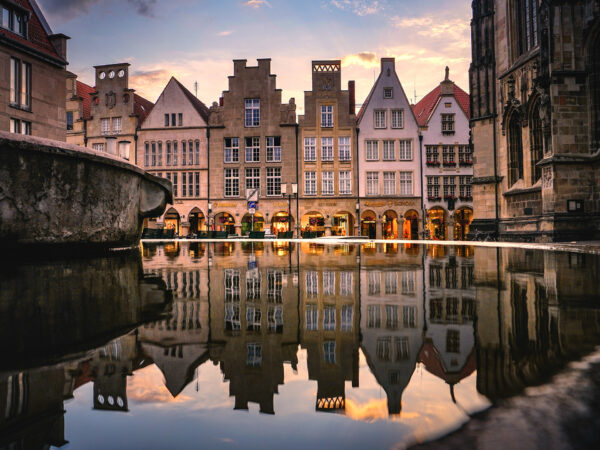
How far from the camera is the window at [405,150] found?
43062mm

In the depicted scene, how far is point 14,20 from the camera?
2136cm

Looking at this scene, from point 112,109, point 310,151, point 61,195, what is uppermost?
point 112,109

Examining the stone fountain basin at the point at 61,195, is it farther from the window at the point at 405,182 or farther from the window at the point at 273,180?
the window at the point at 405,182

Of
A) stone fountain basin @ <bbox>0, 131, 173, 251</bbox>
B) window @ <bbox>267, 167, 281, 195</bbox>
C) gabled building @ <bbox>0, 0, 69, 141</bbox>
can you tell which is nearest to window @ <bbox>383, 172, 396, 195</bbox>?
window @ <bbox>267, 167, 281, 195</bbox>

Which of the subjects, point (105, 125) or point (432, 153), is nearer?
point (432, 153)

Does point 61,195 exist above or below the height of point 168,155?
below

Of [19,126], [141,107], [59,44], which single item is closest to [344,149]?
[141,107]

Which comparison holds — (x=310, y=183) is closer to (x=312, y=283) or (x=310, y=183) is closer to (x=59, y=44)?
(x=59, y=44)

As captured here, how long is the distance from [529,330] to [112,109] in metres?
47.5

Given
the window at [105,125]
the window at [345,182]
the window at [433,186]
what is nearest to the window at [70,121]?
the window at [105,125]

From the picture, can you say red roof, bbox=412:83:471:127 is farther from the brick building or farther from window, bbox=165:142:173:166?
window, bbox=165:142:173:166

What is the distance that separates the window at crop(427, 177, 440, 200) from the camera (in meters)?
42.9

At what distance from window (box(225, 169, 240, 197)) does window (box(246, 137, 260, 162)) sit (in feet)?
5.85

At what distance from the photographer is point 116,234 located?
813 cm
